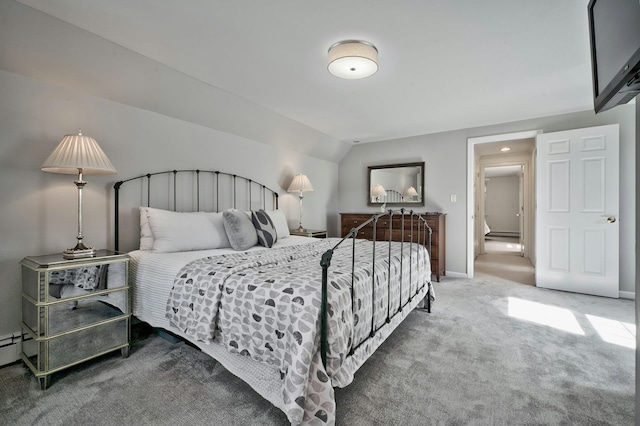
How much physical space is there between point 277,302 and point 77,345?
58.5 inches

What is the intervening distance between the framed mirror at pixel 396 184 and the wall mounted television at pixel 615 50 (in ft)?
11.4

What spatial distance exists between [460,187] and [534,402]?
331cm

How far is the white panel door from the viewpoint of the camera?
3301mm

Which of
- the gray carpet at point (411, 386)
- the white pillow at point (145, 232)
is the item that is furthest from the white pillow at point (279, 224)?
the gray carpet at point (411, 386)

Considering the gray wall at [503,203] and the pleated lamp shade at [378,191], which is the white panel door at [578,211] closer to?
the pleated lamp shade at [378,191]

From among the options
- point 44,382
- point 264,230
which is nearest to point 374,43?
point 264,230

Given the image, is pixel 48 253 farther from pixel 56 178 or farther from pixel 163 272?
pixel 163 272

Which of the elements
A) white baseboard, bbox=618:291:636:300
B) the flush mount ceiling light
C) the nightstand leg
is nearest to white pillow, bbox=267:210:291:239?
the flush mount ceiling light

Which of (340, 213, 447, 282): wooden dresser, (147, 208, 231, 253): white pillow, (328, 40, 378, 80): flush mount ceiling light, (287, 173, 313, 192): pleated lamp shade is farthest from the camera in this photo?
(287, 173, 313, 192): pleated lamp shade

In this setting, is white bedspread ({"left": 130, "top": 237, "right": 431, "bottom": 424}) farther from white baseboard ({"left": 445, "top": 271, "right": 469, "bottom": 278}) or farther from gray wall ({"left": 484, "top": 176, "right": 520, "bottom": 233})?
gray wall ({"left": 484, "top": 176, "right": 520, "bottom": 233})

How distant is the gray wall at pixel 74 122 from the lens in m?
1.94

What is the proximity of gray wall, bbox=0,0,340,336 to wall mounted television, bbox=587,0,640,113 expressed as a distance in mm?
2823

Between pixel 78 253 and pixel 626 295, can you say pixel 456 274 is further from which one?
pixel 78 253

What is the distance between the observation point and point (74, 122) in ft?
7.43
